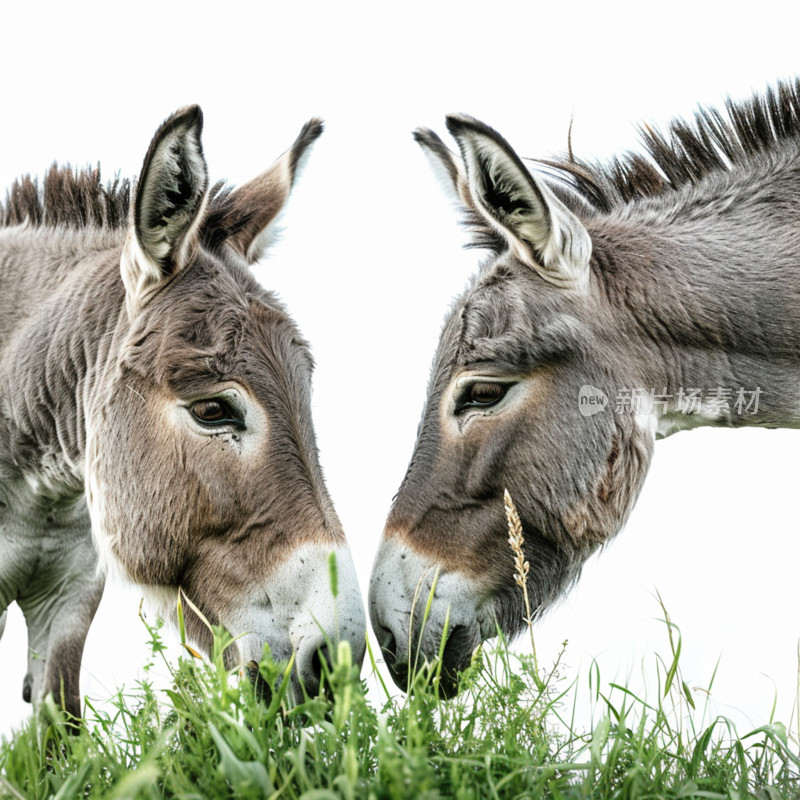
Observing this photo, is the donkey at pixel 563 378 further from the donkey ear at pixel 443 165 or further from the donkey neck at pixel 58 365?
the donkey neck at pixel 58 365

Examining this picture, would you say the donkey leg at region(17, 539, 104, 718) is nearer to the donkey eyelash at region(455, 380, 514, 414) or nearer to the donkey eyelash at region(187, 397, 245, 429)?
the donkey eyelash at region(187, 397, 245, 429)

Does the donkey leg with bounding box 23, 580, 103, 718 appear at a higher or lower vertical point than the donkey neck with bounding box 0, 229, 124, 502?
lower

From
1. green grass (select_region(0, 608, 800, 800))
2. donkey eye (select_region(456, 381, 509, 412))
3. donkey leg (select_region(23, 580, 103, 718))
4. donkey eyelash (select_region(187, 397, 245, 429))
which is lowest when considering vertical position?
donkey leg (select_region(23, 580, 103, 718))

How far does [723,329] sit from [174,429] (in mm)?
2911

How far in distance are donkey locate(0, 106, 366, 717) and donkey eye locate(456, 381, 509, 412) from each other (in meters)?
0.87

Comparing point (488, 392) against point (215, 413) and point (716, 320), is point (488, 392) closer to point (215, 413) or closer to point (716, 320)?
point (716, 320)

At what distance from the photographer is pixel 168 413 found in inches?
155

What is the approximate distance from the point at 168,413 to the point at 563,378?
2.03 meters

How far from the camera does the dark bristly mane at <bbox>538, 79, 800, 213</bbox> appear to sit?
4.64 meters

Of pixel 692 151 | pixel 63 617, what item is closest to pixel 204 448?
pixel 63 617

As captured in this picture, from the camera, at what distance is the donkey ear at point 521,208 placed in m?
3.97

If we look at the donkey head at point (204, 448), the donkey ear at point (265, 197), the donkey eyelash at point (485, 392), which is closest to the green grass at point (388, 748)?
the donkey head at point (204, 448)

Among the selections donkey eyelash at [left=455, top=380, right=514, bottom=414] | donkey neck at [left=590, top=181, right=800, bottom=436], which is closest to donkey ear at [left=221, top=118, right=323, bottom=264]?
donkey eyelash at [left=455, top=380, right=514, bottom=414]

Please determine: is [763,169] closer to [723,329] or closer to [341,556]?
[723,329]
